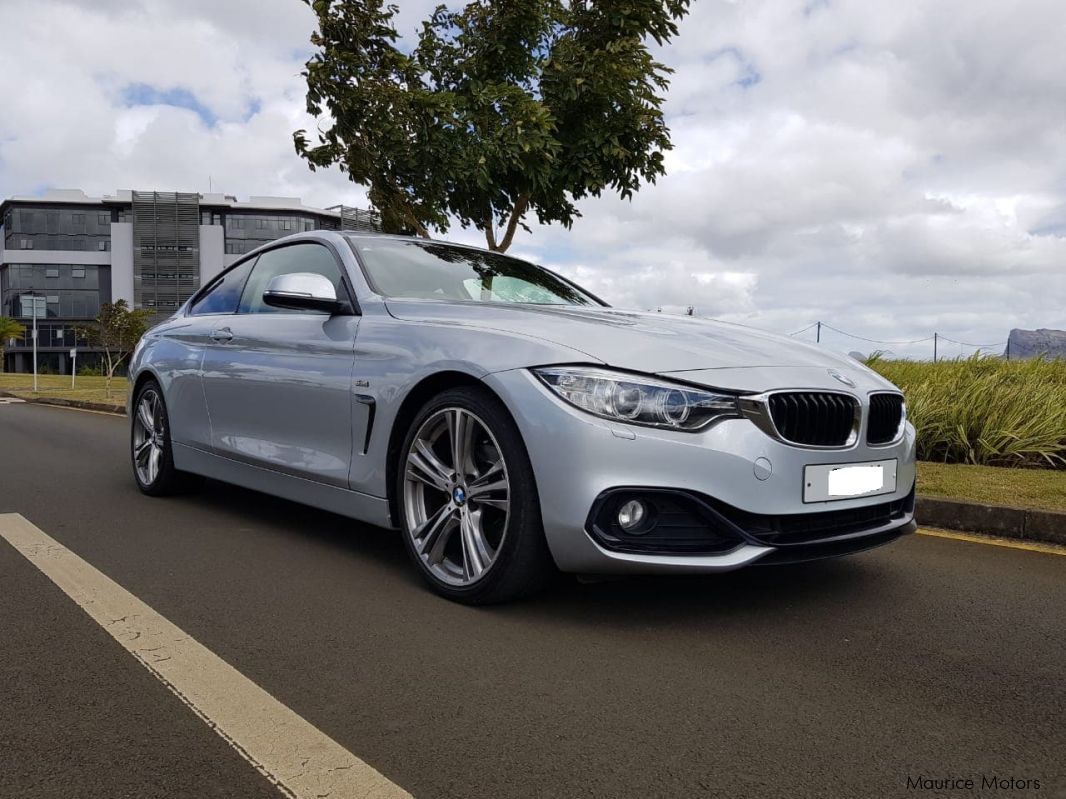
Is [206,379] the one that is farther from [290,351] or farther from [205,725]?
[205,725]

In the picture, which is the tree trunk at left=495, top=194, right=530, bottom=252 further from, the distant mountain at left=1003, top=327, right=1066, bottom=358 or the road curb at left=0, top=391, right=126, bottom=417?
the road curb at left=0, top=391, right=126, bottom=417

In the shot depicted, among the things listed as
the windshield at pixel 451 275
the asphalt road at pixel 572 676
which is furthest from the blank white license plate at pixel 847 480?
the windshield at pixel 451 275

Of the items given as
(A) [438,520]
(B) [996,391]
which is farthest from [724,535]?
(B) [996,391]

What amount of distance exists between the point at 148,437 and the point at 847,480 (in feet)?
14.5

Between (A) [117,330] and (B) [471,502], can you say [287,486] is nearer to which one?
(B) [471,502]

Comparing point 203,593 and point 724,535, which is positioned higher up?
point 724,535

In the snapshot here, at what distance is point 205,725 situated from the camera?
2330 millimetres

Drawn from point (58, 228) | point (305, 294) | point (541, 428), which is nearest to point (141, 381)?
point (305, 294)

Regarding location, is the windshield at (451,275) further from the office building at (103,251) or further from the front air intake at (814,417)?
the office building at (103,251)

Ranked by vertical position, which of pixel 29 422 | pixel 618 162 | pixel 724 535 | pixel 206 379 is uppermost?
pixel 618 162

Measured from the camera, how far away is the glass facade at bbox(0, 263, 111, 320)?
74.6 metres

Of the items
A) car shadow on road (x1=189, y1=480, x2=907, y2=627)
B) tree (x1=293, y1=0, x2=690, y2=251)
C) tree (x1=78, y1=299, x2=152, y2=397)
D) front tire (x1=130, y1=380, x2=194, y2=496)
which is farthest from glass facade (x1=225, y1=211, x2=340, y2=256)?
car shadow on road (x1=189, y1=480, x2=907, y2=627)

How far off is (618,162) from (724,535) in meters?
7.82

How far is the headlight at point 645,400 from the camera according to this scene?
3043 mm
